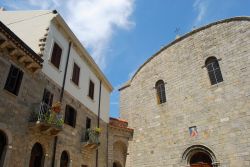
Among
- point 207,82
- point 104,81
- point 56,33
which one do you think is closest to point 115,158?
point 104,81

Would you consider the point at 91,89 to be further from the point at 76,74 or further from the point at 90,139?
the point at 90,139

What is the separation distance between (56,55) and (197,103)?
368 inches

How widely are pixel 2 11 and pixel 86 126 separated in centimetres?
915

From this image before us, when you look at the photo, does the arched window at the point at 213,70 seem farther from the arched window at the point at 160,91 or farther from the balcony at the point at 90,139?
the balcony at the point at 90,139

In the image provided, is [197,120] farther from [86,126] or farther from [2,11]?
[2,11]

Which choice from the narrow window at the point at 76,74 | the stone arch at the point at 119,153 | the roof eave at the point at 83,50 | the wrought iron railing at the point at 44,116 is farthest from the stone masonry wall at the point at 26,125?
the stone arch at the point at 119,153

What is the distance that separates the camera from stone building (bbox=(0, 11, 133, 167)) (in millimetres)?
8133

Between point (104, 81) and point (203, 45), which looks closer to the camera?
point (203, 45)

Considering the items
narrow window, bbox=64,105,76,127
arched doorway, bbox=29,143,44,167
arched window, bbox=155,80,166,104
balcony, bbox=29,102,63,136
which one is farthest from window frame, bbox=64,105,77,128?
arched window, bbox=155,80,166,104

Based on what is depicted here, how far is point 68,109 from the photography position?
12.0 meters

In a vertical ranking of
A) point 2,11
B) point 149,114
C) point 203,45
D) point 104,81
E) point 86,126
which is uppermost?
point 2,11

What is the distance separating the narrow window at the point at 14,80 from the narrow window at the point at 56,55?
2506 millimetres

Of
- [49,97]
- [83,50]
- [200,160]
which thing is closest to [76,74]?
[83,50]

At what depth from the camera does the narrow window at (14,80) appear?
8.31 metres
